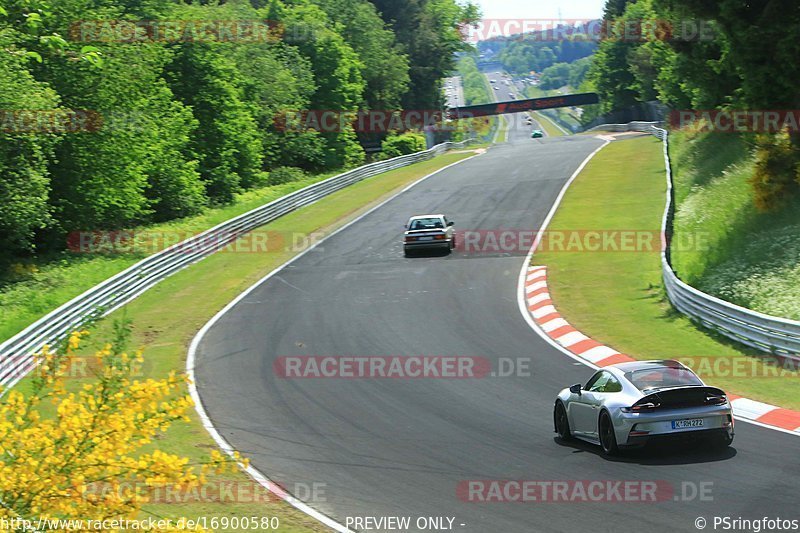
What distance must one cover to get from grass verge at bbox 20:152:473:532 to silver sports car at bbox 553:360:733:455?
410 centimetres

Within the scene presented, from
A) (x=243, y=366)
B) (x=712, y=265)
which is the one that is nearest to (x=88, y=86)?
(x=243, y=366)

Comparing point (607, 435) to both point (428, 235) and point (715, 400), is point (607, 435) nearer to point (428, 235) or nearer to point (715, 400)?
point (715, 400)

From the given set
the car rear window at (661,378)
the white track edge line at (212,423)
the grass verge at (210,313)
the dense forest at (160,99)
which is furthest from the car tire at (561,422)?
the dense forest at (160,99)

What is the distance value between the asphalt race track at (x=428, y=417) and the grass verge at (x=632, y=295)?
1628 mm

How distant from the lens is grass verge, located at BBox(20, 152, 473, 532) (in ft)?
37.1

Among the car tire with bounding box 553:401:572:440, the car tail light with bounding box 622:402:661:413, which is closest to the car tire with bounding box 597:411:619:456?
the car tail light with bounding box 622:402:661:413

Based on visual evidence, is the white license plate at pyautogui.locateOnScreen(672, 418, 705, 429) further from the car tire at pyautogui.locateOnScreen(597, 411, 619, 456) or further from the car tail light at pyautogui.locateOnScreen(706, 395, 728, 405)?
the car tire at pyautogui.locateOnScreen(597, 411, 619, 456)

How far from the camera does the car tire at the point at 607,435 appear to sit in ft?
39.2

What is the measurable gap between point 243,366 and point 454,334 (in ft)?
15.9

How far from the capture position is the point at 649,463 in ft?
37.6

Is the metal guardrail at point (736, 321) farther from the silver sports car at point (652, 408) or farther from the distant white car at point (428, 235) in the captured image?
the distant white car at point (428, 235)

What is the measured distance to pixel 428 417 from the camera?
14.9 m

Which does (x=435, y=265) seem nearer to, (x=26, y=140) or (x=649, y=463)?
(x=26, y=140)

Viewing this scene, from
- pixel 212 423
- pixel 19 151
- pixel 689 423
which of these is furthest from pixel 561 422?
pixel 19 151
